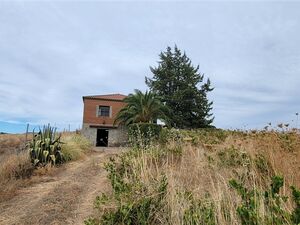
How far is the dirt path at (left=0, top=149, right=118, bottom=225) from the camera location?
4.12 metres

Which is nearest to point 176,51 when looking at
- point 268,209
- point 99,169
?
point 99,169

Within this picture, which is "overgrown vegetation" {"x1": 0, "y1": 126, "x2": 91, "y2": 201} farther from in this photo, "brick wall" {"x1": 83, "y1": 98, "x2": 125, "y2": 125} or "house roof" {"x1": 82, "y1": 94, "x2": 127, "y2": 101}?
"house roof" {"x1": 82, "y1": 94, "x2": 127, "y2": 101}

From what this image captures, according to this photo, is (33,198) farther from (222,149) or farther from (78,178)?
(222,149)

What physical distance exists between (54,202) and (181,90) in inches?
1098

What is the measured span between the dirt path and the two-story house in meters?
18.8

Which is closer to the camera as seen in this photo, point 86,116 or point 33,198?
point 33,198

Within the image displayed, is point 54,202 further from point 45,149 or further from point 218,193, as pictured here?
point 45,149

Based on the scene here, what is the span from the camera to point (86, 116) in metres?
26.0

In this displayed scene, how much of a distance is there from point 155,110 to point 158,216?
2041cm

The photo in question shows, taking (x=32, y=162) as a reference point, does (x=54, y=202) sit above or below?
below

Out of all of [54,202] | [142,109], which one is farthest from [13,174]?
[142,109]

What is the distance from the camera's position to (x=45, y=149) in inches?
367

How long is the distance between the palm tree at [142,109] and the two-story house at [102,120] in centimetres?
207

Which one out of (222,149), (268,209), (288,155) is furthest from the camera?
(222,149)
